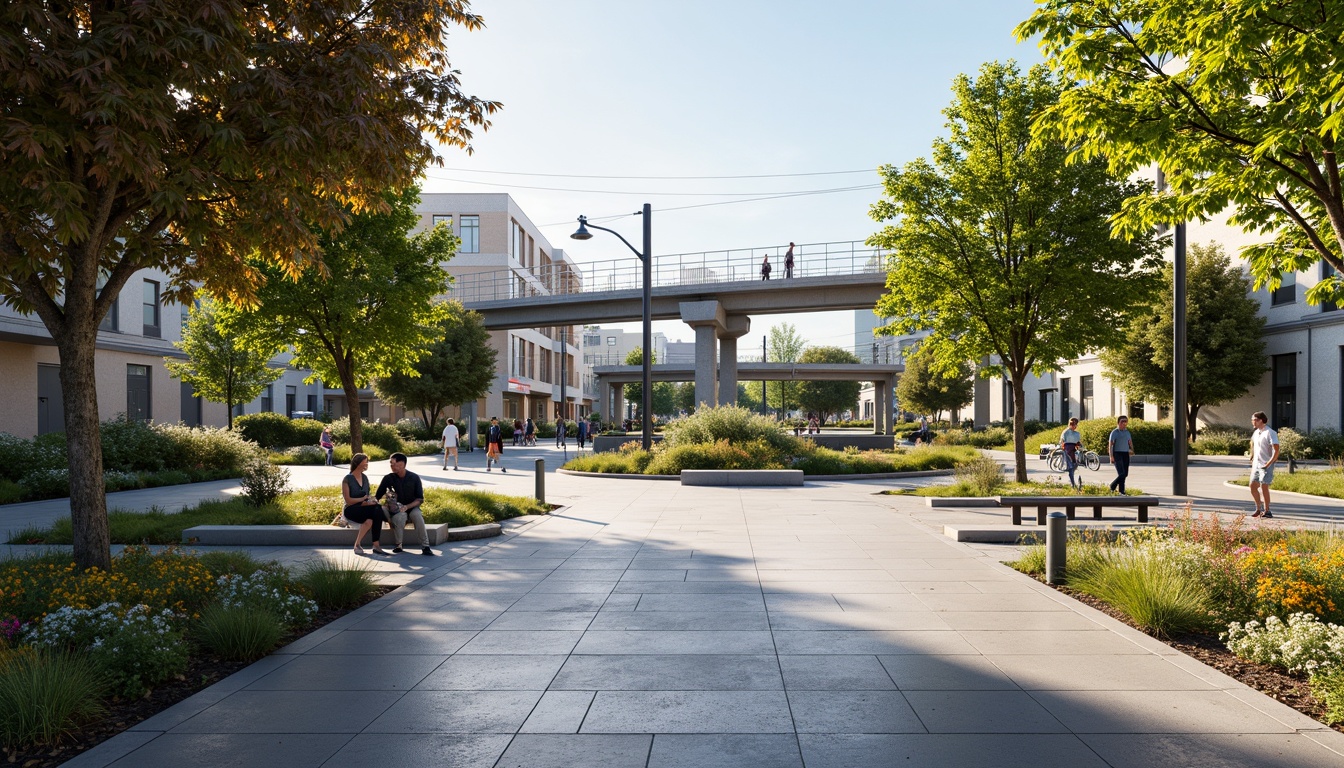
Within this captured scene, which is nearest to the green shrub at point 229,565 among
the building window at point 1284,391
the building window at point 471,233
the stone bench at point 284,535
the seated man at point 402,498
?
the seated man at point 402,498

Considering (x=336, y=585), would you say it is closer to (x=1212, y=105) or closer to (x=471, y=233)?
(x=1212, y=105)

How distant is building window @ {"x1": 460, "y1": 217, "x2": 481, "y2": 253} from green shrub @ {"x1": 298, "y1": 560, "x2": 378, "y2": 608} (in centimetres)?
5695

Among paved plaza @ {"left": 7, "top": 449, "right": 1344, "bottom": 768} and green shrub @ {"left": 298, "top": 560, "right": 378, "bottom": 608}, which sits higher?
green shrub @ {"left": 298, "top": 560, "right": 378, "bottom": 608}

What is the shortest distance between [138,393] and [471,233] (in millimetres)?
31428

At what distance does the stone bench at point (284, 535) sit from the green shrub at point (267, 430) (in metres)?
25.5

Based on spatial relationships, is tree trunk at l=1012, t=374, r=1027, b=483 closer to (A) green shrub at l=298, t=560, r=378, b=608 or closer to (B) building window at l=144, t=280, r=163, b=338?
(A) green shrub at l=298, t=560, r=378, b=608

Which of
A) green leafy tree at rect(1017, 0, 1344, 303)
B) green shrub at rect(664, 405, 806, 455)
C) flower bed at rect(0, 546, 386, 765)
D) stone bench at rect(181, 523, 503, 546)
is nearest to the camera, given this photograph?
flower bed at rect(0, 546, 386, 765)

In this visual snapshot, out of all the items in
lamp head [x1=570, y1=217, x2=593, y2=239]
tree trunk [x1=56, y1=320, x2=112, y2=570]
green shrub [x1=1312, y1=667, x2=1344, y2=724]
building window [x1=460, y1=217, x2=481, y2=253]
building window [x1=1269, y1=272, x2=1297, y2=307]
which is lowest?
green shrub [x1=1312, y1=667, x2=1344, y2=724]

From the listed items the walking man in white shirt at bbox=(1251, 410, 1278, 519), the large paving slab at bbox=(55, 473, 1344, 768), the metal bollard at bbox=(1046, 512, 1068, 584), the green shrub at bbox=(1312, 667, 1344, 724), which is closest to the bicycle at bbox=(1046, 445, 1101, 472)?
the walking man in white shirt at bbox=(1251, 410, 1278, 519)

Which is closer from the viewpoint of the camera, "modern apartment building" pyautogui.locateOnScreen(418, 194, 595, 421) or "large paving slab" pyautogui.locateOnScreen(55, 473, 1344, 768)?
"large paving slab" pyautogui.locateOnScreen(55, 473, 1344, 768)

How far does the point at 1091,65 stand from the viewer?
26.7 feet

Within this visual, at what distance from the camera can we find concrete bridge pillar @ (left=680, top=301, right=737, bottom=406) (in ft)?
117

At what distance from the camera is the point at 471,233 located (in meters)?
62.3

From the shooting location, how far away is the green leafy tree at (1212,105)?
6.88 metres
